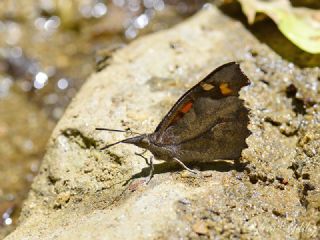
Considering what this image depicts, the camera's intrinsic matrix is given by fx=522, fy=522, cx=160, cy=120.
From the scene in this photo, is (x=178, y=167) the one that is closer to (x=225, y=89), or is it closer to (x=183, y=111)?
(x=183, y=111)

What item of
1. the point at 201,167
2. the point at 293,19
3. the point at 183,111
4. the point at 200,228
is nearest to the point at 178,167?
the point at 201,167

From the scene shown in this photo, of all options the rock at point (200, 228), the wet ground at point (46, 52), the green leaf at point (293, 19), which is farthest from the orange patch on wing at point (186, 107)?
the wet ground at point (46, 52)

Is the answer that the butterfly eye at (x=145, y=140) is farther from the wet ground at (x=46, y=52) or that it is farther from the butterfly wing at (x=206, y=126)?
the wet ground at (x=46, y=52)

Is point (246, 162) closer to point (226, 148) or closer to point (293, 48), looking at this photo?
point (226, 148)

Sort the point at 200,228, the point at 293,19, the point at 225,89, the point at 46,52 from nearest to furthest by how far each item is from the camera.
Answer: the point at 200,228
the point at 225,89
the point at 293,19
the point at 46,52

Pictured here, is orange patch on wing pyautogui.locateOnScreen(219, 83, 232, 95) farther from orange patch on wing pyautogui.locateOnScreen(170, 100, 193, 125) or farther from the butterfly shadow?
the butterfly shadow

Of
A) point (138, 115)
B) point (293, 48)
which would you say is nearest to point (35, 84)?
point (138, 115)
